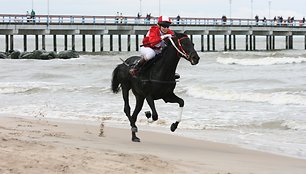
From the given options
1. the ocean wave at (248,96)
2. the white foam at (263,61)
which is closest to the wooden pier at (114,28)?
the white foam at (263,61)

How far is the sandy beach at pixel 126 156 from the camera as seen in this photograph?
6391 millimetres

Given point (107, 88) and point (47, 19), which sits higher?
point (47, 19)

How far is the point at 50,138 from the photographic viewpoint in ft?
31.3

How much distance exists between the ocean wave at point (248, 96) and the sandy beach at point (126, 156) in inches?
309

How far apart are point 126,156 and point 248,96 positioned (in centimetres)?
1258

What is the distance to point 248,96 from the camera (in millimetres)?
19516

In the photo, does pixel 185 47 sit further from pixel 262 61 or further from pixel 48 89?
pixel 262 61

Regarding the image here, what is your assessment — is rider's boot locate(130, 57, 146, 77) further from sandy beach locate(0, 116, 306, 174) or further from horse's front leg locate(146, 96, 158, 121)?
sandy beach locate(0, 116, 306, 174)

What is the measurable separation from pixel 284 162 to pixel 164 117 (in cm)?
672

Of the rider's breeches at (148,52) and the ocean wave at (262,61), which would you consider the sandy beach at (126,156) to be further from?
the ocean wave at (262,61)

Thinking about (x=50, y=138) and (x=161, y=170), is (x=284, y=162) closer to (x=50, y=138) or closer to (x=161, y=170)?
(x=161, y=170)

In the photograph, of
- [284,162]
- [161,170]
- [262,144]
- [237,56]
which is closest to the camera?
[161,170]

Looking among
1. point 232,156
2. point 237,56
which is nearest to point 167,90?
point 232,156

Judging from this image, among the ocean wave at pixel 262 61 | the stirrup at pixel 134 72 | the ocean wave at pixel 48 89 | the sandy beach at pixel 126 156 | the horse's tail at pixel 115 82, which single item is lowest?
the ocean wave at pixel 48 89
